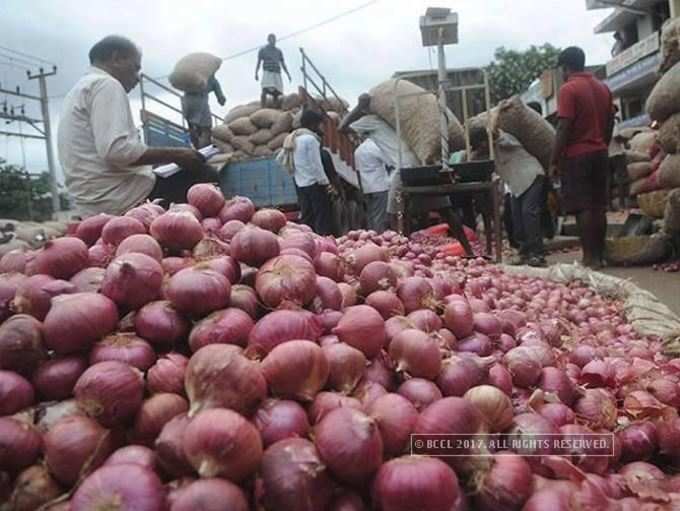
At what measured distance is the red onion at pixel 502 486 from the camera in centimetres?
101

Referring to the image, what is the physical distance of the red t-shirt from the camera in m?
5.41

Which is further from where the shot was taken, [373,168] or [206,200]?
[373,168]

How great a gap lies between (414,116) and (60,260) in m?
6.70

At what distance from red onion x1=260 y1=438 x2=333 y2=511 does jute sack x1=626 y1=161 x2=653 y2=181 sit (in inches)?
338

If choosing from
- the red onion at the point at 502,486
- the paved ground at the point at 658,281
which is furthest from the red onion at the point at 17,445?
the paved ground at the point at 658,281

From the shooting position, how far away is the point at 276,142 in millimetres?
10055

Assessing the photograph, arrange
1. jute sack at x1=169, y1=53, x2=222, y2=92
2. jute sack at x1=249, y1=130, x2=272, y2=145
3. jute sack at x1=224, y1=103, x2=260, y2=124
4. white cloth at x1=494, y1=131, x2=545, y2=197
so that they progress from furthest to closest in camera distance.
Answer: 1. jute sack at x1=224, y1=103, x2=260, y2=124
2. jute sack at x1=249, y1=130, x2=272, y2=145
3. jute sack at x1=169, y1=53, x2=222, y2=92
4. white cloth at x1=494, y1=131, x2=545, y2=197

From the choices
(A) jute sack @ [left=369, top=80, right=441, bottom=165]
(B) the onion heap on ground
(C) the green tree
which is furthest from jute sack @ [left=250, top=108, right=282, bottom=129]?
(C) the green tree

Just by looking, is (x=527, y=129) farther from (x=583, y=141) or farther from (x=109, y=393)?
(x=109, y=393)

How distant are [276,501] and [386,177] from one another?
21.3ft

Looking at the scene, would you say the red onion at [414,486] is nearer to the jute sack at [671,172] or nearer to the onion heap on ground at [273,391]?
the onion heap on ground at [273,391]

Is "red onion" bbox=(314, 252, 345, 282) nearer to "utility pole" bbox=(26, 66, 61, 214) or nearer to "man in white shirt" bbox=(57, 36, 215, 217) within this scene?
"man in white shirt" bbox=(57, 36, 215, 217)

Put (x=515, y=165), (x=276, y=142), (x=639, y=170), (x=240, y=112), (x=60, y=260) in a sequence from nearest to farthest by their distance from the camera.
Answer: (x=60, y=260) → (x=515, y=165) → (x=639, y=170) → (x=276, y=142) → (x=240, y=112)

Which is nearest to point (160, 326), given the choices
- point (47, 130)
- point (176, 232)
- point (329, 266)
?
point (176, 232)
